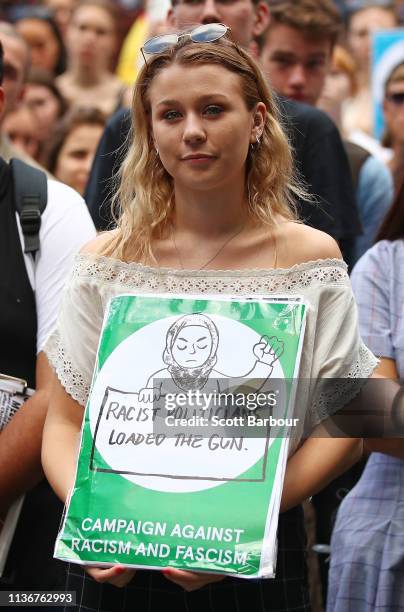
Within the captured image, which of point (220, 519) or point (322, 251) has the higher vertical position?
point (322, 251)

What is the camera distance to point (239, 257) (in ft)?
10.5

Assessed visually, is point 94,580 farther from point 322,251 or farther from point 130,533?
point 322,251

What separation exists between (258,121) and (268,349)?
632mm

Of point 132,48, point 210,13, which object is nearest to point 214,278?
point 210,13

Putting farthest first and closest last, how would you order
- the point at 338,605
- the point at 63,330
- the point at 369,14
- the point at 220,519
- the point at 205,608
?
the point at 369,14 < the point at 338,605 < the point at 63,330 < the point at 205,608 < the point at 220,519

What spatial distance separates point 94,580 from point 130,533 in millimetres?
279

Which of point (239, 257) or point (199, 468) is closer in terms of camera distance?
point (199, 468)

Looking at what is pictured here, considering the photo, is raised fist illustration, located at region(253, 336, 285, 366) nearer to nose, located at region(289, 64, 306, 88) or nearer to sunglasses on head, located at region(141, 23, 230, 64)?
sunglasses on head, located at region(141, 23, 230, 64)

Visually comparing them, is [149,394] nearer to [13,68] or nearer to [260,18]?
[260,18]

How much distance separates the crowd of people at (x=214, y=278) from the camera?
3.11 m

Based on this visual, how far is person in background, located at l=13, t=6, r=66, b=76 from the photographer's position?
31.7ft

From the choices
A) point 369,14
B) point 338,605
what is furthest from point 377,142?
point 338,605

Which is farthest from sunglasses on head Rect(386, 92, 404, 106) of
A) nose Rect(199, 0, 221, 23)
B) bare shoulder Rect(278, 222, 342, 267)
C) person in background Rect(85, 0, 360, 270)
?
bare shoulder Rect(278, 222, 342, 267)

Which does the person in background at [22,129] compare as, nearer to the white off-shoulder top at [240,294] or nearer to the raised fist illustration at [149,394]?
the white off-shoulder top at [240,294]
